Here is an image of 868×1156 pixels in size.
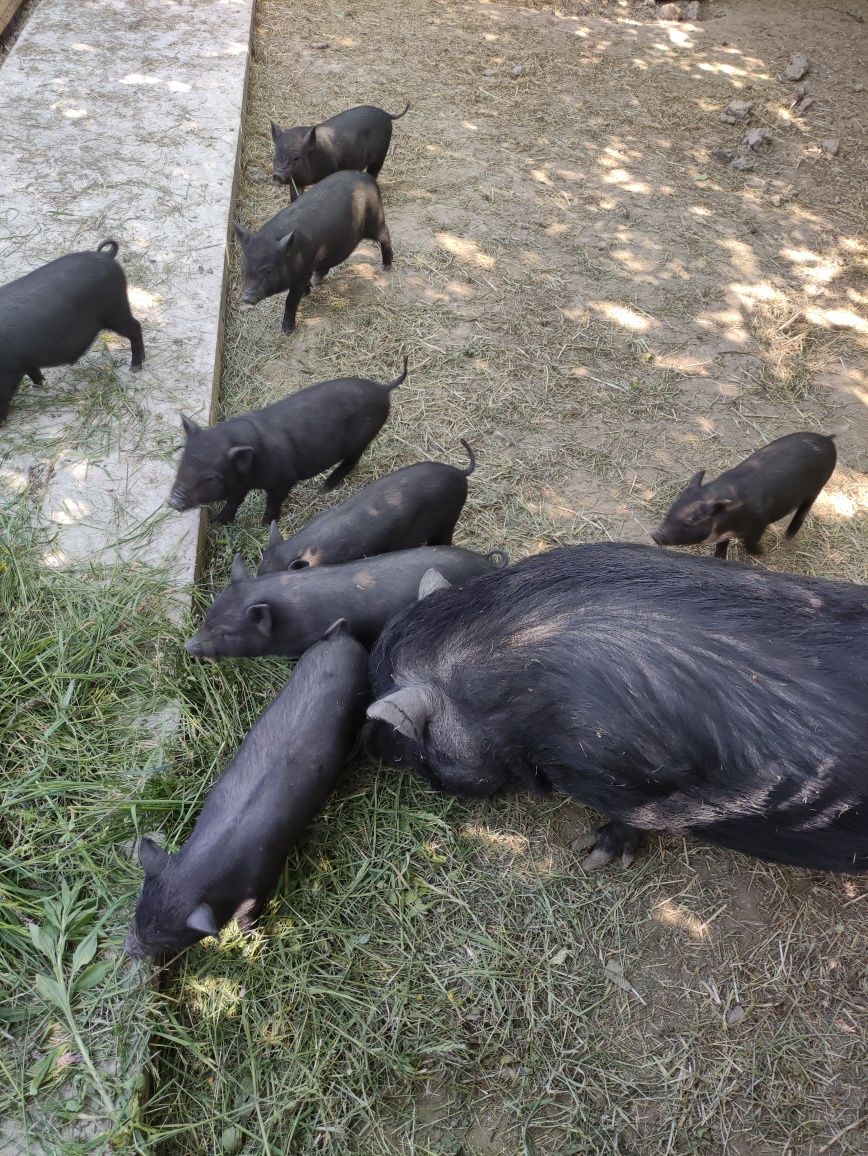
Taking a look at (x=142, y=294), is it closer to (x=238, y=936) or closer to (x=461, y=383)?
(x=461, y=383)

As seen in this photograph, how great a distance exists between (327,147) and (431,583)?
4.21 meters

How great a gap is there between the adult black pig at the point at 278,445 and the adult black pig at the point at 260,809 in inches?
41.5

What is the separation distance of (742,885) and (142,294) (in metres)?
4.45

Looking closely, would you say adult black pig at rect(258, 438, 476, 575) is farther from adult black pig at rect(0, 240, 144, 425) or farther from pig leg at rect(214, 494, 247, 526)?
adult black pig at rect(0, 240, 144, 425)

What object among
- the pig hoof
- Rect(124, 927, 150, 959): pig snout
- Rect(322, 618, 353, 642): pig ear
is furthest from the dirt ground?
Rect(322, 618, 353, 642): pig ear

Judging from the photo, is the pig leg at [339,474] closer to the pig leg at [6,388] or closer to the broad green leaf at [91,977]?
the pig leg at [6,388]

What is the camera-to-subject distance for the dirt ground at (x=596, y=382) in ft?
8.72

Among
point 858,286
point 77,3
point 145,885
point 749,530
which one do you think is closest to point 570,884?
point 145,885

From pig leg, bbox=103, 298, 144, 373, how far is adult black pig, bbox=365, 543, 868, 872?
2.55m

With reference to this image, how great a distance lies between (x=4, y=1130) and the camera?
2.27 m

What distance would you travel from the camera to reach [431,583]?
317cm

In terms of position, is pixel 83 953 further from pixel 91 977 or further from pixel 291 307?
pixel 291 307

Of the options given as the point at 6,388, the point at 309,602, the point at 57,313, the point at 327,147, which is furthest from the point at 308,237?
the point at 309,602

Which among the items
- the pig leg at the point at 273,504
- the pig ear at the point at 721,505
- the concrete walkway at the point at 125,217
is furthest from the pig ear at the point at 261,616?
the pig ear at the point at 721,505
